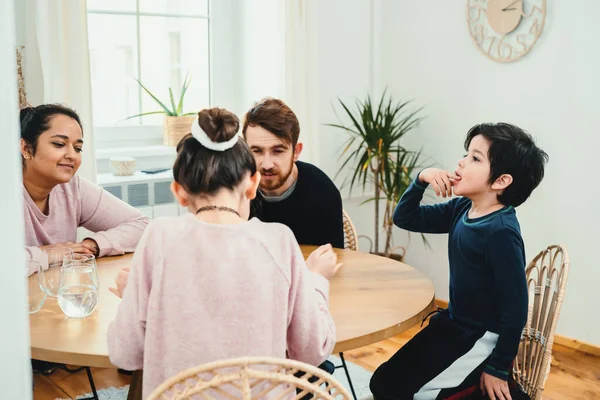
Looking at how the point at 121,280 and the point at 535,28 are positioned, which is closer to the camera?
the point at 121,280

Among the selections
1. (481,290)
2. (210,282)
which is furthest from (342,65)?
(210,282)

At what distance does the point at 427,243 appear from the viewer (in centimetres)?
394

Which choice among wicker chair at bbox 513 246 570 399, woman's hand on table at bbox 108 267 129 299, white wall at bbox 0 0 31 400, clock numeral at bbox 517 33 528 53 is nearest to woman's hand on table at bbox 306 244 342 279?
woman's hand on table at bbox 108 267 129 299

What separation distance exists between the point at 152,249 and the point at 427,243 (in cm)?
295

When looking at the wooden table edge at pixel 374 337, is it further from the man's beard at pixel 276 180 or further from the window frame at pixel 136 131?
the window frame at pixel 136 131

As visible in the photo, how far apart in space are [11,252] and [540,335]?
61.4 inches

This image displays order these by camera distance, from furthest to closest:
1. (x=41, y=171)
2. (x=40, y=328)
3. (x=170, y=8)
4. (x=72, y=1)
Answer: (x=170, y=8) < (x=72, y=1) < (x=41, y=171) < (x=40, y=328)

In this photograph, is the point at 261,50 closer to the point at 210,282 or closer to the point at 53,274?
the point at 53,274

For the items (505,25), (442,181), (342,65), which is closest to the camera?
(442,181)

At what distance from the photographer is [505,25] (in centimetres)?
339

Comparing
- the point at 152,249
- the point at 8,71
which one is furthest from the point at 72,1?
the point at 8,71

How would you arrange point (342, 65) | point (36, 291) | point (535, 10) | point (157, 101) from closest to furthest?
1. point (36, 291)
2. point (535, 10)
3. point (157, 101)
4. point (342, 65)

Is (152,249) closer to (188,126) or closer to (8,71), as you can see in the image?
(8,71)

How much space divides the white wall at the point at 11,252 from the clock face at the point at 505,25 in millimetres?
3196
